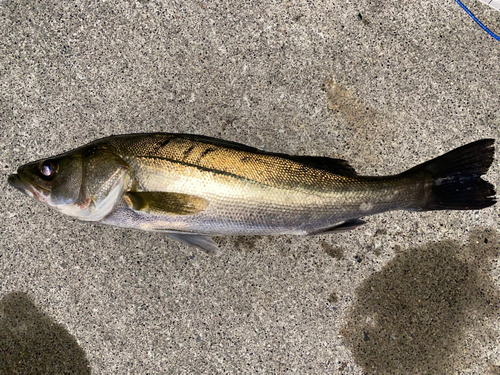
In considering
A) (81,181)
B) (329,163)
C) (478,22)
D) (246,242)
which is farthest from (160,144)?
(478,22)

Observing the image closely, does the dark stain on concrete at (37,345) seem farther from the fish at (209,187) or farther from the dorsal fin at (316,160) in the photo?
the dorsal fin at (316,160)

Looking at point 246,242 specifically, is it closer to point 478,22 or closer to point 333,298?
point 333,298

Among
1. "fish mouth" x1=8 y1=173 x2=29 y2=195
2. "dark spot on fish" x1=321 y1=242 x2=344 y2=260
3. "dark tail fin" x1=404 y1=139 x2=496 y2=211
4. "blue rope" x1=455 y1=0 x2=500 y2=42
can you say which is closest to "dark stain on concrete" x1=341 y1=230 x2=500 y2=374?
"dark spot on fish" x1=321 y1=242 x2=344 y2=260

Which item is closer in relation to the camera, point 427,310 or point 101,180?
point 101,180

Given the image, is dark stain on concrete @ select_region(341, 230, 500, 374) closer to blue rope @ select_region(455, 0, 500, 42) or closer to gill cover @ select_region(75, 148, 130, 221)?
blue rope @ select_region(455, 0, 500, 42)

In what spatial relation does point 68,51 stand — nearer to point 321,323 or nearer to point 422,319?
point 321,323

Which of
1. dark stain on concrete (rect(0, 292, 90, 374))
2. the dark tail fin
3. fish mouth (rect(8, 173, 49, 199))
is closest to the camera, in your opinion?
fish mouth (rect(8, 173, 49, 199))

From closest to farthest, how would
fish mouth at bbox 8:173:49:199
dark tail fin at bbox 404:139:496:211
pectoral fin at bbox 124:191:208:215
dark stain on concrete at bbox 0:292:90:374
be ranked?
pectoral fin at bbox 124:191:208:215 < fish mouth at bbox 8:173:49:199 < dark tail fin at bbox 404:139:496:211 < dark stain on concrete at bbox 0:292:90:374
